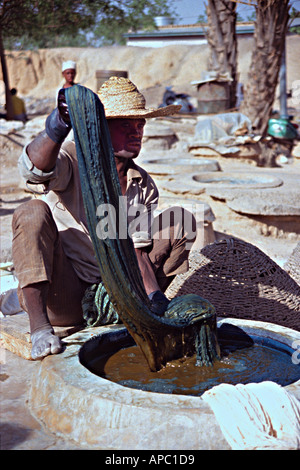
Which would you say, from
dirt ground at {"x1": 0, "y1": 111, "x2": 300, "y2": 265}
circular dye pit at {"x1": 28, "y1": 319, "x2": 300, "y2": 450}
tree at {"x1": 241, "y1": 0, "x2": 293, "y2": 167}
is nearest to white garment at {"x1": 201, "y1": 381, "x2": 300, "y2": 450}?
circular dye pit at {"x1": 28, "y1": 319, "x2": 300, "y2": 450}

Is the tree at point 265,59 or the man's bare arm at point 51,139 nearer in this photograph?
the man's bare arm at point 51,139

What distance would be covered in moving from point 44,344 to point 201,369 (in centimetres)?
67

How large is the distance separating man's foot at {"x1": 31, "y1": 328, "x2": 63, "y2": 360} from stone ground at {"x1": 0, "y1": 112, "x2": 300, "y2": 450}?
9 centimetres

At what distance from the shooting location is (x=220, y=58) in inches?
502

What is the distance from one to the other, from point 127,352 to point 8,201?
6.06 m

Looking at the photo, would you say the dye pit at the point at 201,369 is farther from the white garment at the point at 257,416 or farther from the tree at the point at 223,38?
the tree at the point at 223,38

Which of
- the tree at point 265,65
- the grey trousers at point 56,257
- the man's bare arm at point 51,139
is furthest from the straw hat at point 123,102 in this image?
the tree at point 265,65

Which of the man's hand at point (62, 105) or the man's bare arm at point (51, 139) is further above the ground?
the man's hand at point (62, 105)

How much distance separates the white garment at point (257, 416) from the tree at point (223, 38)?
11.1 m

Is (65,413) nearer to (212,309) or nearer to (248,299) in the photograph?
(212,309)

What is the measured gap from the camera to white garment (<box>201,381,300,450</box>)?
179 centimetres

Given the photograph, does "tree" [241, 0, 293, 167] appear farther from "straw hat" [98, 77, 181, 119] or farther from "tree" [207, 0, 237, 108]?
"straw hat" [98, 77, 181, 119]

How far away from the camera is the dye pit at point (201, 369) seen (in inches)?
89.6
